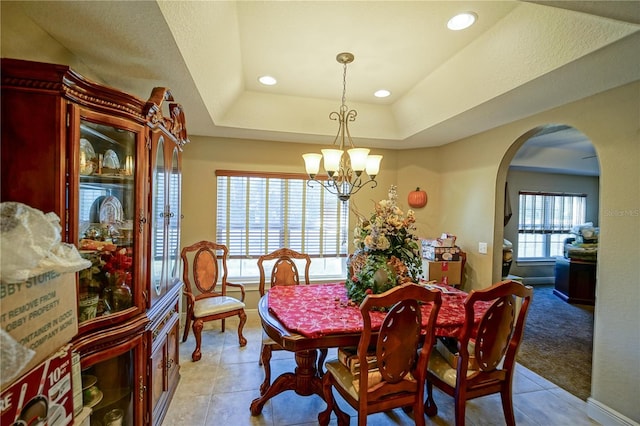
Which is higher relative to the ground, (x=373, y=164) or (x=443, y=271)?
(x=373, y=164)

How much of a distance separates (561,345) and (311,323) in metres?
3.37

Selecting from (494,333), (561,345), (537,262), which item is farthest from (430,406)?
(537,262)

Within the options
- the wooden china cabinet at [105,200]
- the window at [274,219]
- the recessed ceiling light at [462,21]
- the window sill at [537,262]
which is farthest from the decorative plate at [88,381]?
the window sill at [537,262]

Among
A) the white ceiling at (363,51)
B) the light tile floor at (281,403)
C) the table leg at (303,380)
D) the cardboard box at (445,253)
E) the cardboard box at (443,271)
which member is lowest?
the light tile floor at (281,403)

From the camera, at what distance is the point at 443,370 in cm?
186

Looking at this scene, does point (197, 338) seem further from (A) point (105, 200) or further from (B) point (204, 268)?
(A) point (105, 200)

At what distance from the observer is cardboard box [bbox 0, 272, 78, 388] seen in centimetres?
84

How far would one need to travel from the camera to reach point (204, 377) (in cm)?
252

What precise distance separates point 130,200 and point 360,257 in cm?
162

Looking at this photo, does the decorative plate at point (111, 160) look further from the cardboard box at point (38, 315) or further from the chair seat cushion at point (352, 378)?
the chair seat cushion at point (352, 378)

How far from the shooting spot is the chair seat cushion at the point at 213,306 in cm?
291

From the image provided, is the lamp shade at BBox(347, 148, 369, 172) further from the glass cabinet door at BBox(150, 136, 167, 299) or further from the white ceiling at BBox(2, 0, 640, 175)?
the glass cabinet door at BBox(150, 136, 167, 299)

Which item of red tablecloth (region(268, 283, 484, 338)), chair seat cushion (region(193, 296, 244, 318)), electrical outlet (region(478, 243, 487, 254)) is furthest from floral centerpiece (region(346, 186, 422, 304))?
electrical outlet (region(478, 243, 487, 254))

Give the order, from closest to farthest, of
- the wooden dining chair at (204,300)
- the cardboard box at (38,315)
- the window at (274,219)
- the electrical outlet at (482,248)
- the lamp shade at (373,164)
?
the cardboard box at (38,315) < the lamp shade at (373,164) < the wooden dining chair at (204,300) < the electrical outlet at (482,248) < the window at (274,219)
